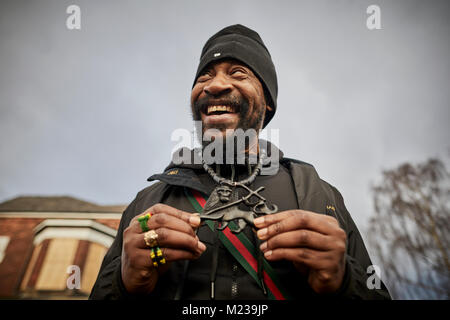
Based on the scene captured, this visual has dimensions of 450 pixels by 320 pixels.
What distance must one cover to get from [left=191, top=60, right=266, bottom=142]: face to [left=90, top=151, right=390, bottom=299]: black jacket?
0.79 m

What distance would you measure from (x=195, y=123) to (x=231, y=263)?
2063mm

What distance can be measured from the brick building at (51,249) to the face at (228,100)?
52.1ft

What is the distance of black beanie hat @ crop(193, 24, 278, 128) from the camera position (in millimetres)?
3432

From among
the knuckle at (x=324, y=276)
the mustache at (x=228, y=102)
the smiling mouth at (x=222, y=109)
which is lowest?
the knuckle at (x=324, y=276)

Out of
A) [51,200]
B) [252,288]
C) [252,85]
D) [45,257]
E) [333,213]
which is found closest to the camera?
[252,288]

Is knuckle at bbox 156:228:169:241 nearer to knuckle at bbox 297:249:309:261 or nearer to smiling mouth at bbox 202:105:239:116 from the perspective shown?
knuckle at bbox 297:249:309:261

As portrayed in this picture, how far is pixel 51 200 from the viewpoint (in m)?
21.7

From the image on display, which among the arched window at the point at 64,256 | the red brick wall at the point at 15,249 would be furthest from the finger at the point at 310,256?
the red brick wall at the point at 15,249

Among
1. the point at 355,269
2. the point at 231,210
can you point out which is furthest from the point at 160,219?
the point at 355,269

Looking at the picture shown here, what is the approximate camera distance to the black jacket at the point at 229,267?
1.83 m

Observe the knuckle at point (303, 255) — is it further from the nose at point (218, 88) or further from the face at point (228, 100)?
the nose at point (218, 88)
